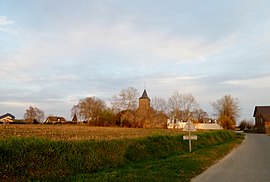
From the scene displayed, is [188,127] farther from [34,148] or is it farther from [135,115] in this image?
[135,115]

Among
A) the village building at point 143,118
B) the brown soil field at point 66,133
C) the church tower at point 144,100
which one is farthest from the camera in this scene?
the church tower at point 144,100

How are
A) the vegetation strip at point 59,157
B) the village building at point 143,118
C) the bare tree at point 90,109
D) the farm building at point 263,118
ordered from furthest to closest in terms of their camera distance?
the farm building at point 263,118, the bare tree at point 90,109, the village building at point 143,118, the vegetation strip at point 59,157

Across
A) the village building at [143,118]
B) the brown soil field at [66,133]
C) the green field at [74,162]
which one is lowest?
the green field at [74,162]

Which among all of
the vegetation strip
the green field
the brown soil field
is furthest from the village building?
the green field

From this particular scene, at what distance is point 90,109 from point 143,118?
1917 centimetres

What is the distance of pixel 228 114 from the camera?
9256cm

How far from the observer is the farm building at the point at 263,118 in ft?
327

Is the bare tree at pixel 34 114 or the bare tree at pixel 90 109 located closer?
the bare tree at pixel 90 109

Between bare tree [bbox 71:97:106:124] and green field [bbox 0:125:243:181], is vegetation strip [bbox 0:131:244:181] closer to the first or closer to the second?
green field [bbox 0:125:243:181]

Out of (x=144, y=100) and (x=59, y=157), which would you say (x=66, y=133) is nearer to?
(x=59, y=157)

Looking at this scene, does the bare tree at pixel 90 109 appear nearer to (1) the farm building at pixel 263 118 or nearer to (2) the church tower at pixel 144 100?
(2) the church tower at pixel 144 100

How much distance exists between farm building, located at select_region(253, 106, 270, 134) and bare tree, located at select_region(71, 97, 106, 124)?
4983cm

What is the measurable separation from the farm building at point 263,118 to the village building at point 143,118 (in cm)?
3344

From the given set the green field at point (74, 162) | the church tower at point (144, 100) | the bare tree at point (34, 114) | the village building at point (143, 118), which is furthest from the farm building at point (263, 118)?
the green field at point (74, 162)
